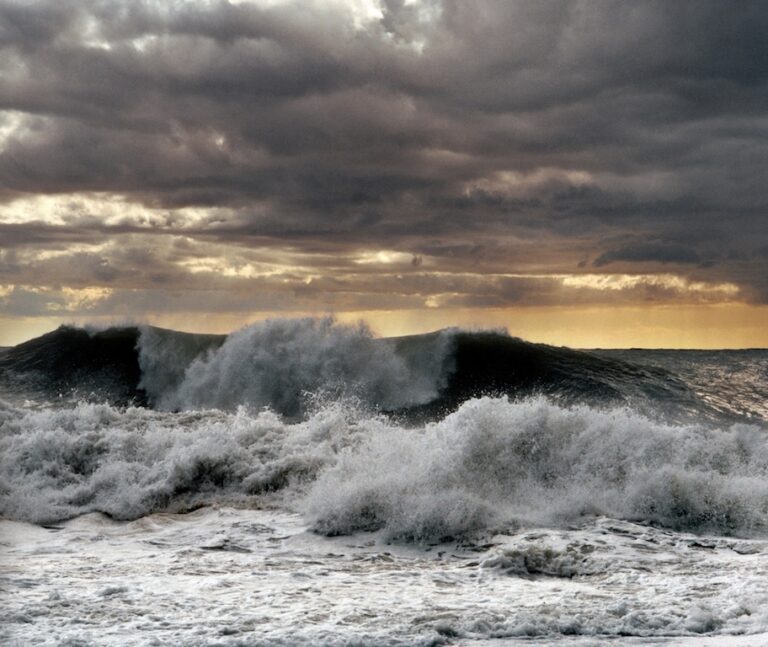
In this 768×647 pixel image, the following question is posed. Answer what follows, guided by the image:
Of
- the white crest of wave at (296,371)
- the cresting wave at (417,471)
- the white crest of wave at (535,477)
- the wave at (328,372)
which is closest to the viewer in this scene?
the white crest of wave at (535,477)

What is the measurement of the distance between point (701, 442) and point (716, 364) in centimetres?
2163

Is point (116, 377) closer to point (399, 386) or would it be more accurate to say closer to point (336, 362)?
point (336, 362)

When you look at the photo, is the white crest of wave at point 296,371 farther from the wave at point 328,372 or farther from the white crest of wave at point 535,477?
the white crest of wave at point 535,477

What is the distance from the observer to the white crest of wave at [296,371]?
21.8 m

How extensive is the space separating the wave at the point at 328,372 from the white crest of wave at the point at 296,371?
32mm

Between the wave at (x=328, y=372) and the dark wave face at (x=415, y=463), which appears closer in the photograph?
the dark wave face at (x=415, y=463)

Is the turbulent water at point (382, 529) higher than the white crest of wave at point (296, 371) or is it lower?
lower

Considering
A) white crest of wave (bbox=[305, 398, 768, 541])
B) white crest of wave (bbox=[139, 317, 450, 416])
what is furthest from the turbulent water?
white crest of wave (bbox=[139, 317, 450, 416])

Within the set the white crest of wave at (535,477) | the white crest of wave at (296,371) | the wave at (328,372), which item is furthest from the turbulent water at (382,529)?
the wave at (328,372)

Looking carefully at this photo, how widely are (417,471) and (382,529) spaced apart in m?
1.16

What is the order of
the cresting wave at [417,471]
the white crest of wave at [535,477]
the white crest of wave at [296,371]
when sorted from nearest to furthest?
the white crest of wave at [535,477], the cresting wave at [417,471], the white crest of wave at [296,371]

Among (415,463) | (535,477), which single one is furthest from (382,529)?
(535,477)

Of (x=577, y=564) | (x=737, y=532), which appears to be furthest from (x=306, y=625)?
(x=737, y=532)

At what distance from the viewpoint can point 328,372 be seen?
888 inches
